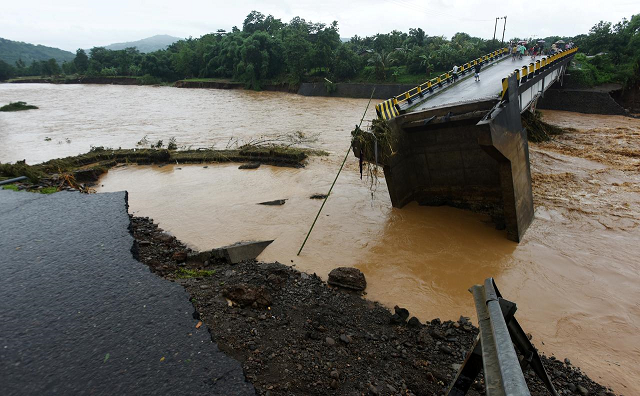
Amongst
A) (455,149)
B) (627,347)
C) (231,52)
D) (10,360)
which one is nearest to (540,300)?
(627,347)

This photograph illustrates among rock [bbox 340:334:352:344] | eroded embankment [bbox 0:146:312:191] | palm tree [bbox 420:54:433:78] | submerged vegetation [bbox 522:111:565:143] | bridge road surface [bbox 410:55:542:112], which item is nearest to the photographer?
rock [bbox 340:334:352:344]

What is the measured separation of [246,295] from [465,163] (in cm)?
685

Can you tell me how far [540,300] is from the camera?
6.61 metres

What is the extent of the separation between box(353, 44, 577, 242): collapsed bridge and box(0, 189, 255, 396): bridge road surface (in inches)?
232

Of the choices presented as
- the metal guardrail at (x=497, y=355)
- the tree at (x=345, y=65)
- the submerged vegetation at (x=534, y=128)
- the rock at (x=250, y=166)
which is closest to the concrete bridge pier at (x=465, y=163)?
the metal guardrail at (x=497, y=355)

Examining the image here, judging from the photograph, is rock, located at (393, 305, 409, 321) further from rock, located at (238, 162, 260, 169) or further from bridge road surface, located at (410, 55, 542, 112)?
rock, located at (238, 162, 260, 169)

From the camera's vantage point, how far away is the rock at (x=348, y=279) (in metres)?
6.68

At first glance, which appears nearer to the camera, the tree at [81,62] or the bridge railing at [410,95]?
the bridge railing at [410,95]

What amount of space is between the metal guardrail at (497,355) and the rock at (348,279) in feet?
15.0

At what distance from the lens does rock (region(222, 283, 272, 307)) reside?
530cm

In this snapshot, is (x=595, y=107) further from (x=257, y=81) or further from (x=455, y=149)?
(x=257, y=81)

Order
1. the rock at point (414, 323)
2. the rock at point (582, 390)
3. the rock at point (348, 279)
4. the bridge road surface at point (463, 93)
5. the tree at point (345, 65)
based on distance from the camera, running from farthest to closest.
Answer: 1. the tree at point (345, 65)
2. the bridge road surface at point (463, 93)
3. the rock at point (348, 279)
4. the rock at point (414, 323)
5. the rock at point (582, 390)

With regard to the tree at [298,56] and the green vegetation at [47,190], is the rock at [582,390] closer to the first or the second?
the green vegetation at [47,190]

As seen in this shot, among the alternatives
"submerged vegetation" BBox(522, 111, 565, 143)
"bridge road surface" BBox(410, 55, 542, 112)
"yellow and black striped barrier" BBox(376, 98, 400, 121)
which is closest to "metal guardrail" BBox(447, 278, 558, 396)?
"yellow and black striped barrier" BBox(376, 98, 400, 121)
